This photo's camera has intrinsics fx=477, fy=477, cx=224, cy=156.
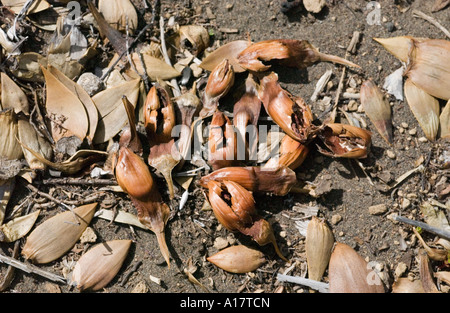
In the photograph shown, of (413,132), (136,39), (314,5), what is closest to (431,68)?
(413,132)

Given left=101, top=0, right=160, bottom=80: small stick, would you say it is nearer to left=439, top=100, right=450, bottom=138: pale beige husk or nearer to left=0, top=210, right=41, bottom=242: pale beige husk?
left=0, top=210, right=41, bottom=242: pale beige husk

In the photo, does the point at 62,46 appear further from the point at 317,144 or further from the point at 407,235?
the point at 407,235

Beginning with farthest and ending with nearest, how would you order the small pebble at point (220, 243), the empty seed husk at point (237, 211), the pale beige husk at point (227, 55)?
the pale beige husk at point (227, 55) < the small pebble at point (220, 243) < the empty seed husk at point (237, 211)

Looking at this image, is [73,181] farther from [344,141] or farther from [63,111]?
[344,141]

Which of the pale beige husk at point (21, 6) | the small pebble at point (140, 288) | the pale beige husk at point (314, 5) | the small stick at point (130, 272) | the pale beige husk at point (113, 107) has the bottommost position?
the small pebble at point (140, 288)

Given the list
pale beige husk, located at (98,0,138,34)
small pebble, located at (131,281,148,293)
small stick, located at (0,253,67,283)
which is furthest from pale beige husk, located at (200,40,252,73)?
small stick, located at (0,253,67,283)

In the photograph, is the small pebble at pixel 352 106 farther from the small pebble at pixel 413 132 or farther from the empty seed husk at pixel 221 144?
the empty seed husk at pixel 221 144

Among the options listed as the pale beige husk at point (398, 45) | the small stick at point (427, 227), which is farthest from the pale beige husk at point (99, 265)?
the pale beige husk at point (398, 45)
